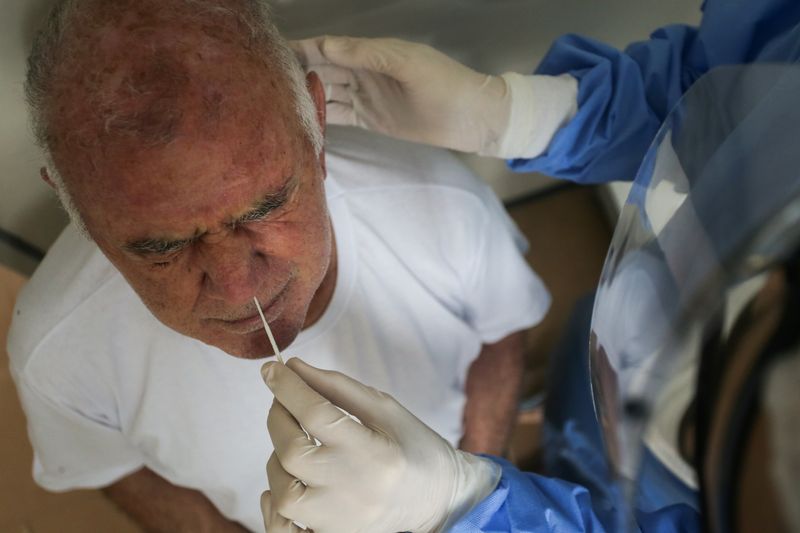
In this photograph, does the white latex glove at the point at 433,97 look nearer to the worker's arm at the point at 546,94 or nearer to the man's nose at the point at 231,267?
the worker's arm at the point at 546,94

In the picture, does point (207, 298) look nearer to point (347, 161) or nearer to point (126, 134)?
point (126, 134)

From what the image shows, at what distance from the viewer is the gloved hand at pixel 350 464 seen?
0.76 meters

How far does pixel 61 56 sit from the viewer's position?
70 centimetres

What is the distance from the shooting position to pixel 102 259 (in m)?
0.98

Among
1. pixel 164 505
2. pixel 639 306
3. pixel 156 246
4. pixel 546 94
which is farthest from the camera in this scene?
pixel 164 505

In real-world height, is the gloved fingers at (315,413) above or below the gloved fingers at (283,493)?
above

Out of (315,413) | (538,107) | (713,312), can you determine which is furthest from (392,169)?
(713,312)

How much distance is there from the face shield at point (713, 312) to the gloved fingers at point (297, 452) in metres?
0.30

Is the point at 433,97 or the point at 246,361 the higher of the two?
the point at 433,97

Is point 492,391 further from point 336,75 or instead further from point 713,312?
point 713,312

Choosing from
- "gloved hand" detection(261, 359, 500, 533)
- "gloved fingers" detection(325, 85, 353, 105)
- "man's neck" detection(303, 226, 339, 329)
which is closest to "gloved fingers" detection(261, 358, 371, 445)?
"gloved hand" detection(261, 359, 500, 533)

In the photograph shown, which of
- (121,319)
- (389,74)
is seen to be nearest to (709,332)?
(389,74)

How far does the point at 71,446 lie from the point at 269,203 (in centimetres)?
59

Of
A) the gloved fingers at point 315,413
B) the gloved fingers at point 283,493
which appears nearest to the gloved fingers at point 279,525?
the gloved fingers at point 283,493
